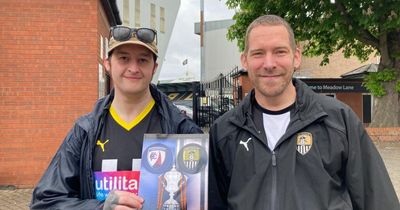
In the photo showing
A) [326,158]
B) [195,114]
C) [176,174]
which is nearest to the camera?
[176,174]

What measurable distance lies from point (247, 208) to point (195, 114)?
42.8 feet

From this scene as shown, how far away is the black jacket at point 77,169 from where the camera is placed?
2242mm

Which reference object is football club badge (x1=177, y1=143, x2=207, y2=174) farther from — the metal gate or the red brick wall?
the metal gate

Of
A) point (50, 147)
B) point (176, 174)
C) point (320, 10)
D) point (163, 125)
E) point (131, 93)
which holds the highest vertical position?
point (320, 10)

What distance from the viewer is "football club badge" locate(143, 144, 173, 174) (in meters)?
2.17

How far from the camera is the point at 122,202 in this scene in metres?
2.01

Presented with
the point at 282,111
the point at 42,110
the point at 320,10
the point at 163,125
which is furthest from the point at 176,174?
the point at 320,10

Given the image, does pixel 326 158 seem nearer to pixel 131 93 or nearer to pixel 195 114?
pixel 131 93

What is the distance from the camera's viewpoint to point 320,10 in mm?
Answer: 13633

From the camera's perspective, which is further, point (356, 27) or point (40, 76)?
point (356, 27)

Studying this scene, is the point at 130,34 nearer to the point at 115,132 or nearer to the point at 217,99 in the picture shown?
the point at 115,132

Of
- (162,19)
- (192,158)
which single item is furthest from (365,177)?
(162,19)

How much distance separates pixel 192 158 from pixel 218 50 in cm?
3963

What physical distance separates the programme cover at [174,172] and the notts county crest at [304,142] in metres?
0.50
